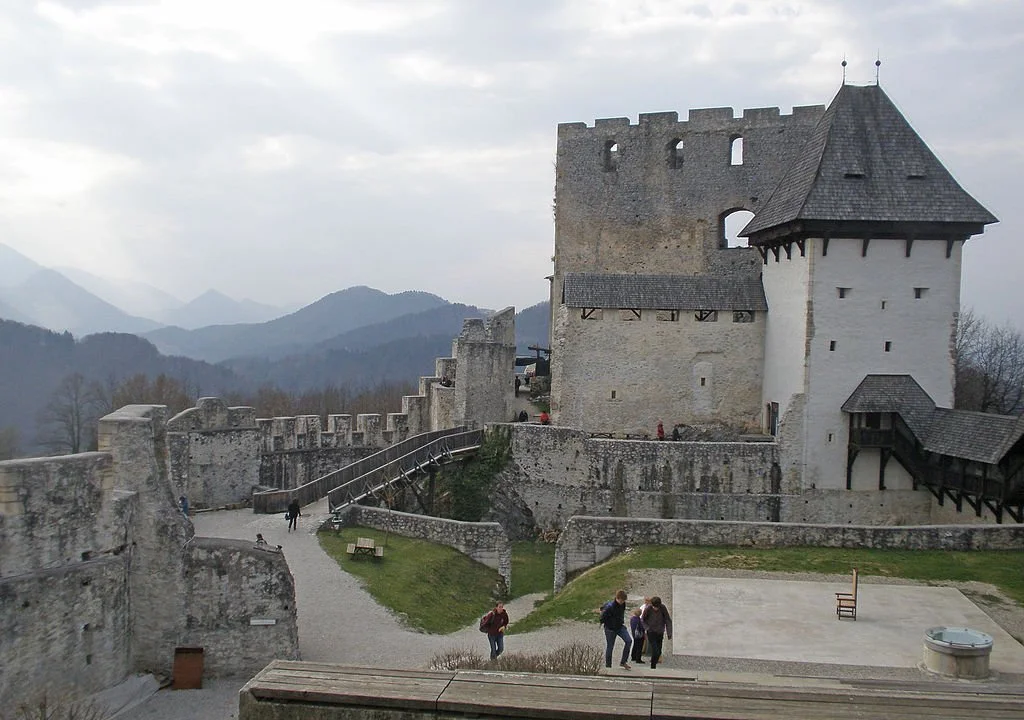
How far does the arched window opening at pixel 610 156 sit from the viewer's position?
34094 millimetres

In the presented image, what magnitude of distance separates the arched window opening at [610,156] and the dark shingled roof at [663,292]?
270 inches

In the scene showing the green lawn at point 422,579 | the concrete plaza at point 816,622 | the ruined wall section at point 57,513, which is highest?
the ruined wall section at point 57,513

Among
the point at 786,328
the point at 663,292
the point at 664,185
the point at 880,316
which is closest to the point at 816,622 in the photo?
the point at 880,316

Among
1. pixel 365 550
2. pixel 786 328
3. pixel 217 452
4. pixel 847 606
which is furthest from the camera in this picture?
pixel 786 328

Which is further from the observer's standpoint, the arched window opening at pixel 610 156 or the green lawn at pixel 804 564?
the arched window opening at pixel 610 156

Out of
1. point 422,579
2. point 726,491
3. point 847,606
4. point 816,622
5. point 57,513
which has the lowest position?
point 422,579

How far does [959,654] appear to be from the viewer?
1276 cm

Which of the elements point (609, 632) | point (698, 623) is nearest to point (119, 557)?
point (609, 632)

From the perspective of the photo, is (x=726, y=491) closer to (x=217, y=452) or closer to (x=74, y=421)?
(x=217, y=452)

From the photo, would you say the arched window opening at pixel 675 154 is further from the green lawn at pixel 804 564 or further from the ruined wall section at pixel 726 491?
the green lawn at pixel 804 564

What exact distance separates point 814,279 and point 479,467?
436 inches

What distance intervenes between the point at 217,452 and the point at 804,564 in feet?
52.2

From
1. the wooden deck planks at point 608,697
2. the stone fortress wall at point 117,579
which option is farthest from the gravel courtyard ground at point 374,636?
the wooden deck planks at point 608,697

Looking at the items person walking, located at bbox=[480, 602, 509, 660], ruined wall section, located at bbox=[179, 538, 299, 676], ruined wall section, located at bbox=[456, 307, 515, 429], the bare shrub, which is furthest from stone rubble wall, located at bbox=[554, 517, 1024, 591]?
ruined wall section, located at bbox=[456, 307, 515, 429]
